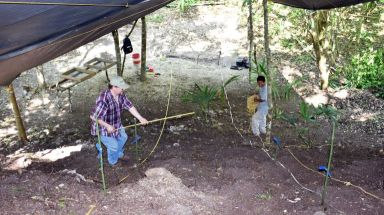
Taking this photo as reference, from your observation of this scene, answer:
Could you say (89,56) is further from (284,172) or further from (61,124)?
(284,172)

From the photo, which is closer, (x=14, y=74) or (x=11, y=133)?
(x=14, y=74)

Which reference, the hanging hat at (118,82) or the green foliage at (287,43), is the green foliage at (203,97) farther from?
the green foliage at (287,43)

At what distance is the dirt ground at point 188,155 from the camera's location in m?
4.07

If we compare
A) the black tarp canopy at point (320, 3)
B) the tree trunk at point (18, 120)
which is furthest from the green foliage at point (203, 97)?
the tree trunk at point (18, 120)

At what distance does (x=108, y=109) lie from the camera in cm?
462

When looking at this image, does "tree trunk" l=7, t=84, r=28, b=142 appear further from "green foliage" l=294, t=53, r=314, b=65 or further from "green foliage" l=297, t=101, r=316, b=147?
"green foliage" l=294, t=53, r=314, b=65

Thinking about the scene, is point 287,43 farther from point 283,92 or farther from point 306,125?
point 306,125

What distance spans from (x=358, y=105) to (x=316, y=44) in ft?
4.73

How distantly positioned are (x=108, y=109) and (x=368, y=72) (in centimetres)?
585

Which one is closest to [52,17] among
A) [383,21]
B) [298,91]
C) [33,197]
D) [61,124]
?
[33,197]

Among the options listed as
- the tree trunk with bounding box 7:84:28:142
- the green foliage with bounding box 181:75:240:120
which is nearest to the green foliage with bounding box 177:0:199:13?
the green foliage with bounding box 181:75:240:120

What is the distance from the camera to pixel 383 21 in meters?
10.9

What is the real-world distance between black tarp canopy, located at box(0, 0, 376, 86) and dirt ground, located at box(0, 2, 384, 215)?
1.31 m

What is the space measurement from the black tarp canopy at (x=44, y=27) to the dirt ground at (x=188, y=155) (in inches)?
51.7
